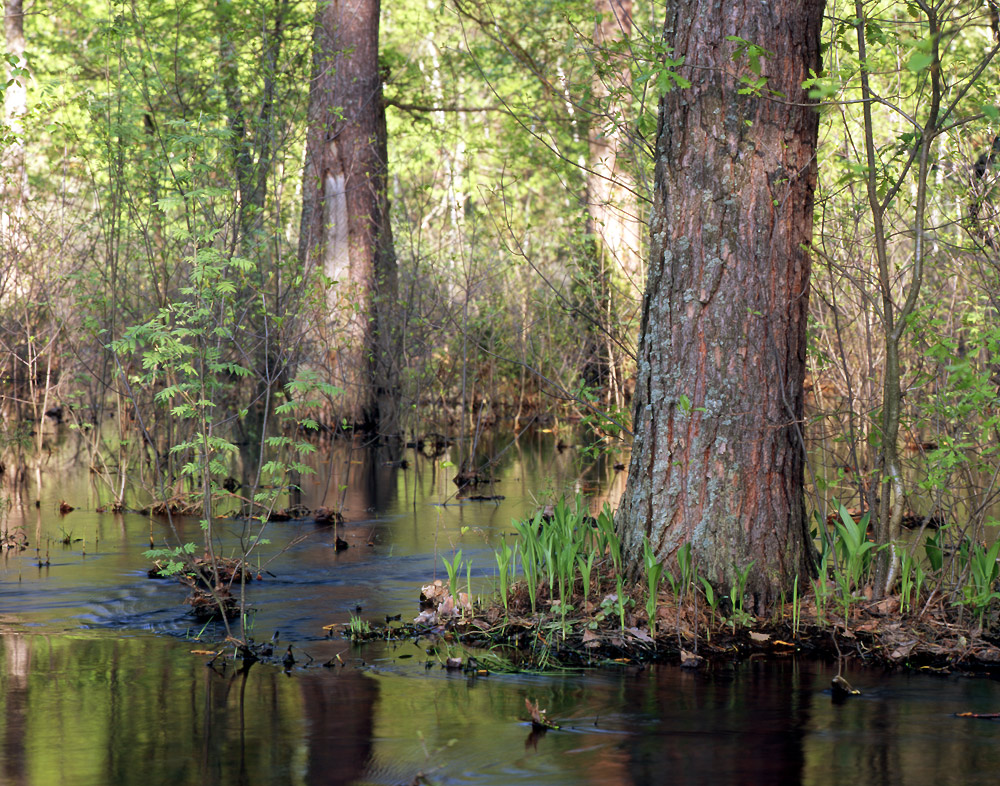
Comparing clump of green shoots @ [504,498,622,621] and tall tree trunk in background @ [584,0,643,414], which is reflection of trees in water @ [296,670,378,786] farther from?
tall tree trunk in background @ [584,0,643,414]

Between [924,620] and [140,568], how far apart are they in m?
5.14

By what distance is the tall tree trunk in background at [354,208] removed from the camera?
16.4 m

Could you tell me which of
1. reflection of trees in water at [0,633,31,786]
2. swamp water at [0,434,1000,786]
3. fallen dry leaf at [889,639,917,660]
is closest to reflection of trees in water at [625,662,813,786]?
swamp water at [0,434,1000,786]

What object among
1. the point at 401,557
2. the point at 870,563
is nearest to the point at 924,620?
the point at 870,563

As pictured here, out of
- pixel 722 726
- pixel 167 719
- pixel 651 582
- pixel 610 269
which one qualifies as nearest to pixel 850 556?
pixel 651 582

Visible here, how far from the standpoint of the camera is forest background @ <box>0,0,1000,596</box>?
20.1 ft

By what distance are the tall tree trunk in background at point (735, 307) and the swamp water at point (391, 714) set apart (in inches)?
31.5

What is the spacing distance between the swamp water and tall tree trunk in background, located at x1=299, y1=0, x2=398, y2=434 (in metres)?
9.27

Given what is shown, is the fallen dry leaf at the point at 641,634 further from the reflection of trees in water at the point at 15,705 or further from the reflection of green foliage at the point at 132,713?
the reflection of trees in water at the point at 15,705

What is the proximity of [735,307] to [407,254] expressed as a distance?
15466 mm

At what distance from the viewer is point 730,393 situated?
605cm

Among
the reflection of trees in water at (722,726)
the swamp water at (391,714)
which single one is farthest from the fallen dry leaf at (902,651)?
the reflection of trees in water at (722,726)

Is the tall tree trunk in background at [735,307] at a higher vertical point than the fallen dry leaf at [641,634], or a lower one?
higher

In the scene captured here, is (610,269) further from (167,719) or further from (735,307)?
(167,719)
